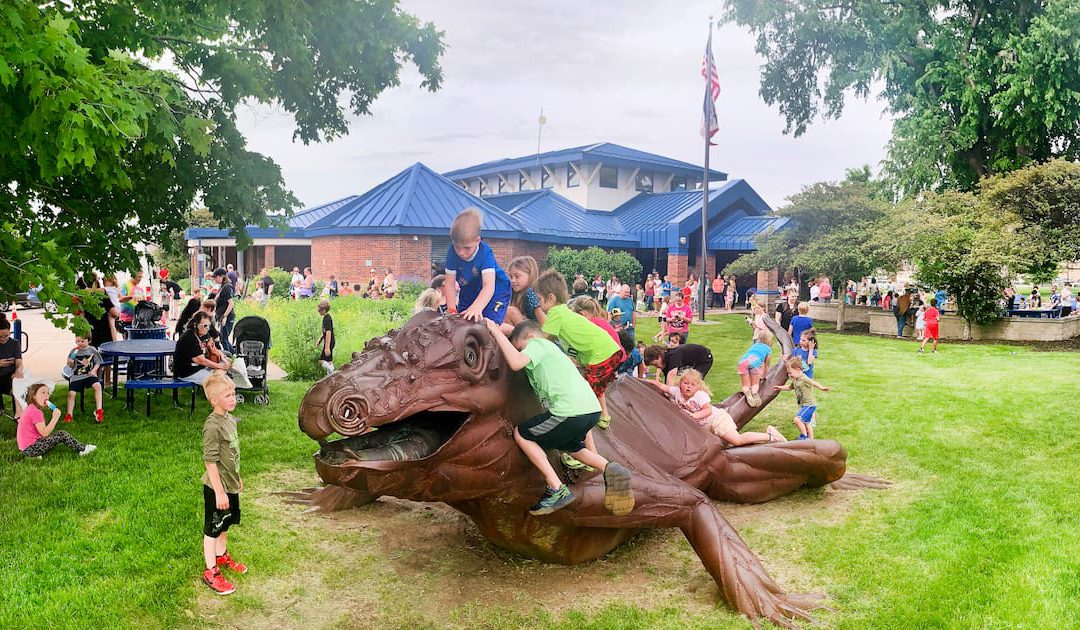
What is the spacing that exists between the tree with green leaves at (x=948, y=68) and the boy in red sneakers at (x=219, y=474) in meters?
25.2

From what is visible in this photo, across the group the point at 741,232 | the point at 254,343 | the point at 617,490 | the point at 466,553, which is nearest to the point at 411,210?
the point at 741,232

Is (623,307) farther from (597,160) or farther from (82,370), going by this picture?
(597,160)

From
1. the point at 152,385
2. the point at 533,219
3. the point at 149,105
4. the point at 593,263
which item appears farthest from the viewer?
the point at 533,219

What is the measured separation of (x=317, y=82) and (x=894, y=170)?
22.0 metres

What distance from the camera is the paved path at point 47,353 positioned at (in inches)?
531

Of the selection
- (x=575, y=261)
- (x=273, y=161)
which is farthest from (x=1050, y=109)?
(x=273, y=161)

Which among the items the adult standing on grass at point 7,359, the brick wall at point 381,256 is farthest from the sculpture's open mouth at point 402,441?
the brick wall at point 381,256

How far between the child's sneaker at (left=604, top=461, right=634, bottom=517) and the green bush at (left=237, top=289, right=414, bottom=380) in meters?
5.88

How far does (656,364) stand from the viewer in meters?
10.9

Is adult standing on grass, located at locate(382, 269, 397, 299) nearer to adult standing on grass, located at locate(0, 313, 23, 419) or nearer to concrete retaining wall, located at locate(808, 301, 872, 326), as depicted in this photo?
concrete retaining wall, located at locate(808, 301, 872, 326)

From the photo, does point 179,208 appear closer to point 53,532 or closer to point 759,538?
point 53,532

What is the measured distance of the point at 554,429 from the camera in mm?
4617

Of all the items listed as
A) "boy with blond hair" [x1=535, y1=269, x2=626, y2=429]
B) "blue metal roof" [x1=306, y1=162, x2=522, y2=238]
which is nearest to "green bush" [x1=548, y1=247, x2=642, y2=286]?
"blue metal roof" [x1=306, y1=162, x2=522, y2=238]

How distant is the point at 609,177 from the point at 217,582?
34.4 m
